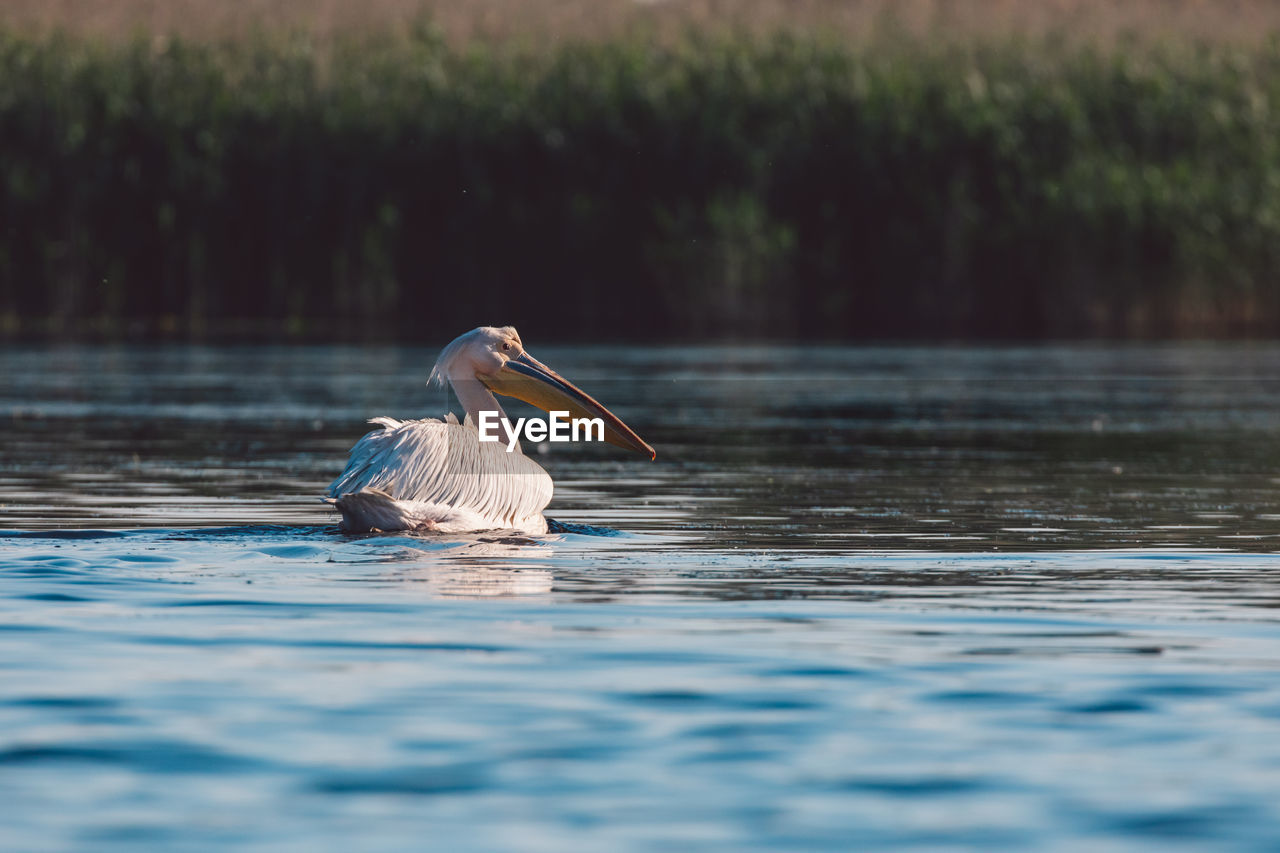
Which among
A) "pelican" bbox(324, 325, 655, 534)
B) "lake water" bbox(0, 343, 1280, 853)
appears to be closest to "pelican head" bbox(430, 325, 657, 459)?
"pelican" bbox(324, 325, 655, 534)

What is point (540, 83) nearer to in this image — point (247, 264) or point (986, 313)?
point (247, 264)

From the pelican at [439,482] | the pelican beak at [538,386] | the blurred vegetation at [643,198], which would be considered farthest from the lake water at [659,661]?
the blurred vegetation at [643,198]

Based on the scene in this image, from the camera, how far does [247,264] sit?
29781mm

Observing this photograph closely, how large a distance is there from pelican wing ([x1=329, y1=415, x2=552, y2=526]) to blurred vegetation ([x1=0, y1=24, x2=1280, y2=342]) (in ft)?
67.0

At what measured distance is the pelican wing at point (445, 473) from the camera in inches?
346

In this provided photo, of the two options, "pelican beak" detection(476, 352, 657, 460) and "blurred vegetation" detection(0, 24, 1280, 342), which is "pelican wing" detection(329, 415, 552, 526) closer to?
"pelican beak" detection(476, 352, 657, 460)

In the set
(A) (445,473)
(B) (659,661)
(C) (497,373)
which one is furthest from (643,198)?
(B) (659,661)

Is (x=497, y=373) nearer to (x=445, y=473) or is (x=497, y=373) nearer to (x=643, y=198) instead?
(x=445, y=473)

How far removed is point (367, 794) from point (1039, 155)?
→ 27.2 m

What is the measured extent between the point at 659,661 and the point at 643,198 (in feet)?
80.9

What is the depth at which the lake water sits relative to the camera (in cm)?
434

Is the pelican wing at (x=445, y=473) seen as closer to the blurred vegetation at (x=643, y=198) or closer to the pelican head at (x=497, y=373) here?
the pelican head at (x=497, y=373)

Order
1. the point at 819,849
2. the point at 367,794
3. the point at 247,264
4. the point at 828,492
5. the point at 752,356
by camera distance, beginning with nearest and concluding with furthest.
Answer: the point at 819,849, the point at 367,794, the point at 828,492, the point at 752,356, the point at 247,264

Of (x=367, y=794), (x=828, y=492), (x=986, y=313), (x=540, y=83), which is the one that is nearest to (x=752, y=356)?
(x=986, y=313)
